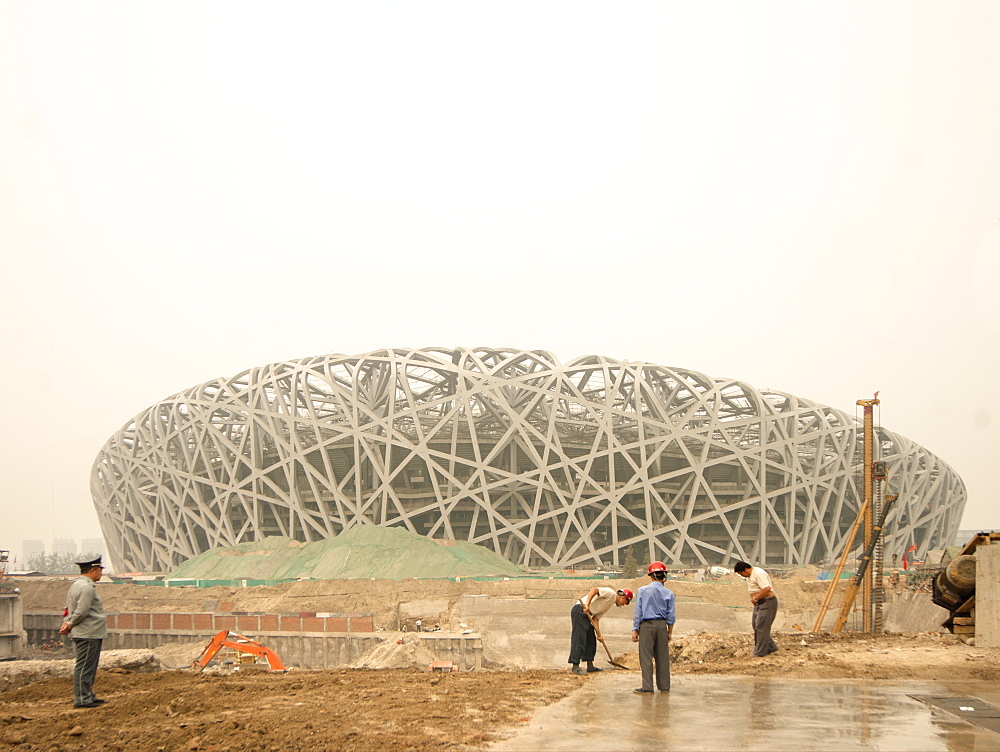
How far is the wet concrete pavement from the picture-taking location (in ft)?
18.3

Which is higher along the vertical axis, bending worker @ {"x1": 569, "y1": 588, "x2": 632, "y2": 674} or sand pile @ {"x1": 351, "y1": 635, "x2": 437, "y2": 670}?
bending worker @ {"x1": 569, "y1": 588, "x2": 632, "y2": 674}

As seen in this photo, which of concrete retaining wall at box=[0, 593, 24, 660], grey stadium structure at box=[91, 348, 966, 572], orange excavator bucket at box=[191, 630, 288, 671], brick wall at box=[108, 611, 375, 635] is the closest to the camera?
orange excavator bucket at box=[191, 630, 288, 671]

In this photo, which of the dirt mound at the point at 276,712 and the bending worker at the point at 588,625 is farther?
the bending worker at the point at 588,625

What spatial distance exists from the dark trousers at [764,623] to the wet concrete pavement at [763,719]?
1.87m

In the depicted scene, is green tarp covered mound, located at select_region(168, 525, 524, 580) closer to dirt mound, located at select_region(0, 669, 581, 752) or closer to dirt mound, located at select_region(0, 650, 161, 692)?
dirt mound, located at select_region(0, 650, 161, 692)

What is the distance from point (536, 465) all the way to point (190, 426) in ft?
64.7

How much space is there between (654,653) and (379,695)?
248 cm

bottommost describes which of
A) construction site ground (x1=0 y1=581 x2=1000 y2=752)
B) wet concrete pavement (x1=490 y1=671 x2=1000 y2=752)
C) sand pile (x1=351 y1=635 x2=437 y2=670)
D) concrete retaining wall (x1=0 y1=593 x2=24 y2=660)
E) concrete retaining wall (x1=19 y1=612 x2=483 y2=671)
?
concrete retaining wall (x1=19 y1=612 x2=483 y2=671)

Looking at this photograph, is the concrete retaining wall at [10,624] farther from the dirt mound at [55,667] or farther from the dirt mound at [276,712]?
the dirt mound at [276,712]

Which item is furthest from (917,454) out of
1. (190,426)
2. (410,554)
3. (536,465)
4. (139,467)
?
(139,467)

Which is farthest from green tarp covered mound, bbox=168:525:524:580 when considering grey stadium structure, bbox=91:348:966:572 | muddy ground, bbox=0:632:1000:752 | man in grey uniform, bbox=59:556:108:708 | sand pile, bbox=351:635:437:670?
man in grey uniform, bbox=59:556:108:708

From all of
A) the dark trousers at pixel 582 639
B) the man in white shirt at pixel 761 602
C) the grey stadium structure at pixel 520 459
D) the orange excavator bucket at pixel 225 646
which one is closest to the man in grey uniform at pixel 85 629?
the dark trousers at pixel 582 639

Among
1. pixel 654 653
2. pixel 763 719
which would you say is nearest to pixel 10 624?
pixel 654 653

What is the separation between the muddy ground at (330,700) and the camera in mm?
6238
